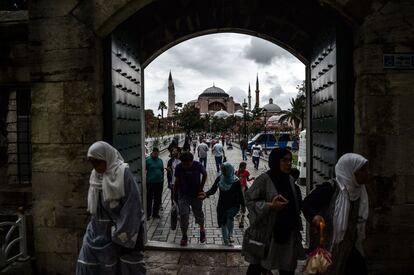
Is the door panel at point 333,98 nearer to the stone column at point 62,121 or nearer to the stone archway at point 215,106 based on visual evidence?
the stone column at point 62,121

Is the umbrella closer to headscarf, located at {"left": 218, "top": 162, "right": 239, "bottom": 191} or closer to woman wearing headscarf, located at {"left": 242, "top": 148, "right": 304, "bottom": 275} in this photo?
woman wearing headscarf, located at {"left": 242, "top": 148, "right": 304, "bottom": 275}

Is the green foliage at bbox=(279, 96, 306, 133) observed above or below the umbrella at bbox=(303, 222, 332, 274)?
above

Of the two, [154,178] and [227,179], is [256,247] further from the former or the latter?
[154,178]

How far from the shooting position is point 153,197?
380 inches

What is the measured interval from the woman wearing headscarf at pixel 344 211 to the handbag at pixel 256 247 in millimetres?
618

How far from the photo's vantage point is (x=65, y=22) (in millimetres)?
4953

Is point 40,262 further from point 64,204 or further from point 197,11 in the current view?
point 197,11

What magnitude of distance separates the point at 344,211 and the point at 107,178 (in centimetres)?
203

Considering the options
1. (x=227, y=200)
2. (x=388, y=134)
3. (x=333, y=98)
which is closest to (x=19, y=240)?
(x=227, y=200)

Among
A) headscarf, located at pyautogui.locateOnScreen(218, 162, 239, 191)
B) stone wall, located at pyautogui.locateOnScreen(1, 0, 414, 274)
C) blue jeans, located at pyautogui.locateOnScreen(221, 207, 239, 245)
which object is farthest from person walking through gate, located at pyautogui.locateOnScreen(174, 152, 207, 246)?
stone wall, located at pyautogui.locateOnScreen(1, 0, 414, 274)

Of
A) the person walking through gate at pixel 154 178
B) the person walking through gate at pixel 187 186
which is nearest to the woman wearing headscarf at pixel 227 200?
the person walking through gate at pixel 187 186

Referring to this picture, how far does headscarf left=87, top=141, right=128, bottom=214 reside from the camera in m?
3.49

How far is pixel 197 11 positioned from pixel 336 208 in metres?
4.53

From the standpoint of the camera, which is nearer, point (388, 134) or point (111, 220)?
point (111, 220)
